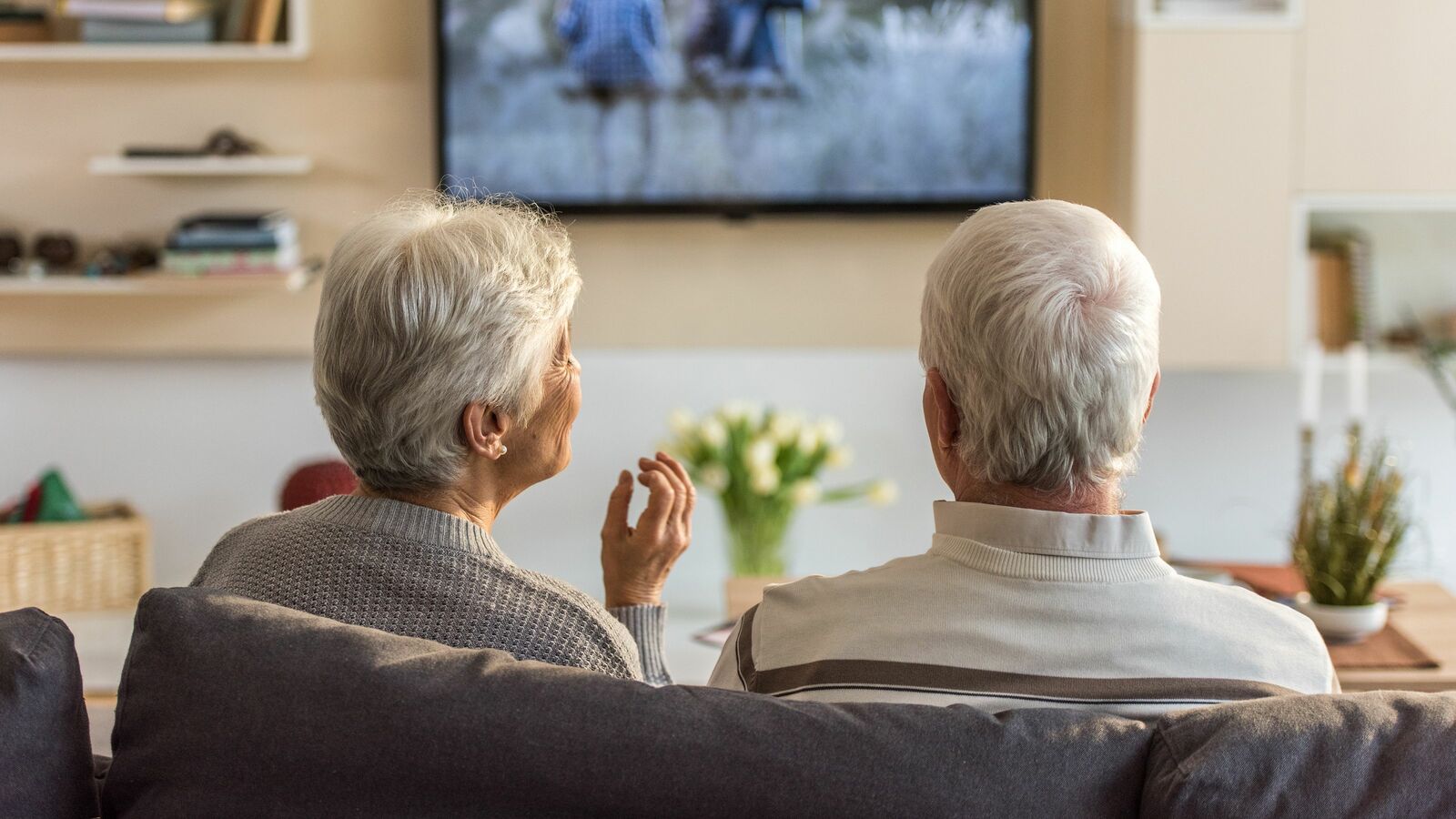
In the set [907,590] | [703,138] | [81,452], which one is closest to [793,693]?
[907,590]

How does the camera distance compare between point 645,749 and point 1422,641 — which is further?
point 1422,641

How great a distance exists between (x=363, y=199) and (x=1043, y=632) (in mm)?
2616

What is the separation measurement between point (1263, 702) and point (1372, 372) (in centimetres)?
272

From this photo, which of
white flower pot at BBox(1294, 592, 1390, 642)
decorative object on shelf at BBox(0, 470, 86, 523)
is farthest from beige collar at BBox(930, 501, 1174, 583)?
decorative object on shelf at BBox(0, 470, 86, 523)

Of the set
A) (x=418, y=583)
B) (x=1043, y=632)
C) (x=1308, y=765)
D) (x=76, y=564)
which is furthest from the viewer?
(x=76, y=564)

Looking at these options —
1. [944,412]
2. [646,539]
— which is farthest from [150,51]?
[944,412]

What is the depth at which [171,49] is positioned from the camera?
3.12m

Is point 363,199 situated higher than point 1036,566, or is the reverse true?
point 363,199

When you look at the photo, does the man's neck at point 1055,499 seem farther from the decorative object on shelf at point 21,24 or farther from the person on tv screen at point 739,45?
the decorative object on shelf at point 21,24

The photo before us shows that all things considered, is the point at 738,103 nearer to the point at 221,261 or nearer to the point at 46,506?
the point at 221,261

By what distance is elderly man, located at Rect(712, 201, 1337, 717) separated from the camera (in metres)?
1.14

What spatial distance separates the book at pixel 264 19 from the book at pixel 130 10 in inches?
5.1

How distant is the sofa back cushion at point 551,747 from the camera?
0.98 metres

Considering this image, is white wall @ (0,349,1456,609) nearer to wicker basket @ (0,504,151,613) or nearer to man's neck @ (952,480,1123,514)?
wicker basket @ (0,504,151,613)
